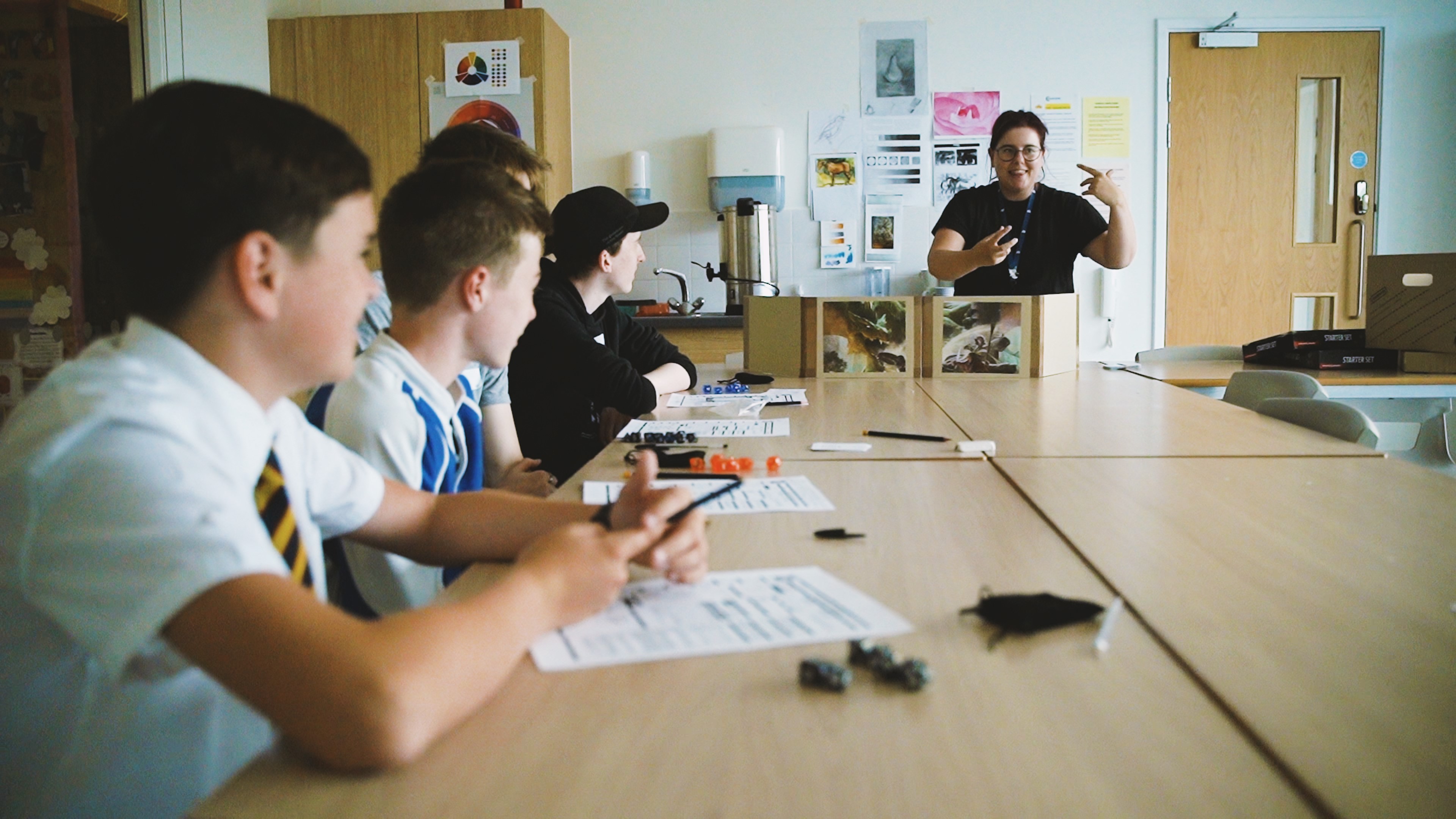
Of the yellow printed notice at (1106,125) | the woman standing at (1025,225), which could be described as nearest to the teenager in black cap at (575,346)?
the woman standing at (1025,225)

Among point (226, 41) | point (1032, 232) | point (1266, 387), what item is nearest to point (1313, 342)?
point (1266, 387)

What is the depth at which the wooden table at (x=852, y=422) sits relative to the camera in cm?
164

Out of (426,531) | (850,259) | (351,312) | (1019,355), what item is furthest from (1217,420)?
(850,259)

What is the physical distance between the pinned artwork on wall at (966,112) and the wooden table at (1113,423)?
229cm

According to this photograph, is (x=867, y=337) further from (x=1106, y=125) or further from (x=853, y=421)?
(x=1106, y=125)

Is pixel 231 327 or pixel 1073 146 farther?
pixel 1073 146

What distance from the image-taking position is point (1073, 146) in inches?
182

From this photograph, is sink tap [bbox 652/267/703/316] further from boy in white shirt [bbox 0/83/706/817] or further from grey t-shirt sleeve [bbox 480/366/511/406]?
boy in white shirt [bbox 0/83/706/817]

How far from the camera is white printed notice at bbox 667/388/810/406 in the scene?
2285 mm

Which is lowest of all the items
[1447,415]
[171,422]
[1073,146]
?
[1447,415]

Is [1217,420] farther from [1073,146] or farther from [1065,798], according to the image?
[1073,146]

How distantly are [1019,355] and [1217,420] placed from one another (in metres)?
0.84

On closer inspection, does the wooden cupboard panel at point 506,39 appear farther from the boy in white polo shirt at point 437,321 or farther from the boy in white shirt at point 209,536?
the boy in white shirt at point 209,536

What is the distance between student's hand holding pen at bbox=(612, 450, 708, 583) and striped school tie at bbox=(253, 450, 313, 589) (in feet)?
0.93
